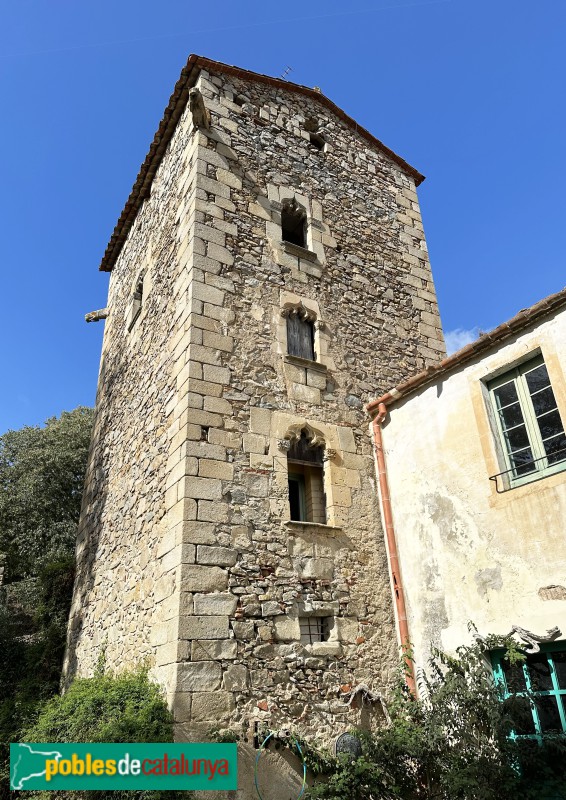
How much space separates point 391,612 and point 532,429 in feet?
9.44

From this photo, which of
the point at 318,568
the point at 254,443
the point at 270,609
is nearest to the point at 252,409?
the point at 254,443

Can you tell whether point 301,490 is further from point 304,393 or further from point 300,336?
point 300,336

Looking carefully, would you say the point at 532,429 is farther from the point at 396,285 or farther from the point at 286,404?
the point at 396,285

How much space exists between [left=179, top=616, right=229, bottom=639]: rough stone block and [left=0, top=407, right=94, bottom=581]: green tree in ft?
38.8

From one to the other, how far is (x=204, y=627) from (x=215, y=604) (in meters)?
0.25

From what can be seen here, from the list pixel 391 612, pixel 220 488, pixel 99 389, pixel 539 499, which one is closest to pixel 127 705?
pixel 220 488

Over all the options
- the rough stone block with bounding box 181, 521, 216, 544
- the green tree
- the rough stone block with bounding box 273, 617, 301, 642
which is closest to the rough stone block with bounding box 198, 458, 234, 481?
the rough stone block with bounding box 181, 521, 216, 544

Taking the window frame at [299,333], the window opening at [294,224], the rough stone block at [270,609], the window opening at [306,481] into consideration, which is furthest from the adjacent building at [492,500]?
the window opening at [294,224]

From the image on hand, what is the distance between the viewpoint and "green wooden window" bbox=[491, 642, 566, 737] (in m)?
5.34

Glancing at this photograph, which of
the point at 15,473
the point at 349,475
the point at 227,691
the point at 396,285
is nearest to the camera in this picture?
the point at 227,691

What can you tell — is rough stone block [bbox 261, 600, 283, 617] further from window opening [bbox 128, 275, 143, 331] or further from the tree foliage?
window opening [bbox 128, 275, 143, 331]

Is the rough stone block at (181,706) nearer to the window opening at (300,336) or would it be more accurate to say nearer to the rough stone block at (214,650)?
the rough stone block at (214,650)

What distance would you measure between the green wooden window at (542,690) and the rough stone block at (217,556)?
299cm

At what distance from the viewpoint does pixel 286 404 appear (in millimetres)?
7582
